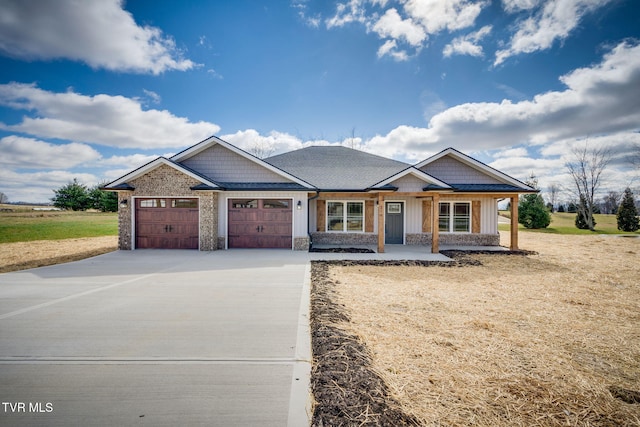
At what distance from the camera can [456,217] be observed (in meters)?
14.5

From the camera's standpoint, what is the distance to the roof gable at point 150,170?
1194cm

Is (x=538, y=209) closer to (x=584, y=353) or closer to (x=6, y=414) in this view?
(x=584, y=353)

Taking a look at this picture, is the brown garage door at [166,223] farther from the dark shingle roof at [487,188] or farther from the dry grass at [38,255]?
the dark shingle roof at [487,188]

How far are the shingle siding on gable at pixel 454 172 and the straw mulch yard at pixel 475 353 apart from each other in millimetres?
7862

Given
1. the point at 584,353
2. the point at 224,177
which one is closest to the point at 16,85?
the point at 224,177

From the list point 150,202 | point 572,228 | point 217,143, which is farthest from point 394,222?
point 572,228

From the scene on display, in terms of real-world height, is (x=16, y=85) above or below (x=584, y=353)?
above

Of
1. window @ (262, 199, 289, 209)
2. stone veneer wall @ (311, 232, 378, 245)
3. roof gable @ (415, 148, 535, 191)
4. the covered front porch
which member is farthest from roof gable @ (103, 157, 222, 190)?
roof gable @ (415, 148, 535, 191)

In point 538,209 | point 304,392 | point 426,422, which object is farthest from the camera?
point 538,209

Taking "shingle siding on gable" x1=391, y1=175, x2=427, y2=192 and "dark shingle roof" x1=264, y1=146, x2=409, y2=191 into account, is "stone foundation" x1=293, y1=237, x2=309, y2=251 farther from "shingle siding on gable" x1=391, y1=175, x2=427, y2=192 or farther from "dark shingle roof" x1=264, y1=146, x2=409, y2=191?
"shingle siding on gable" x1=391, y1=175, x2=427, y2=192

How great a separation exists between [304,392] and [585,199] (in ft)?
138

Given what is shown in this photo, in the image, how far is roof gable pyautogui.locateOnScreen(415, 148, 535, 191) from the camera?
14.1 m

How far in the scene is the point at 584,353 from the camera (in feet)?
12.0

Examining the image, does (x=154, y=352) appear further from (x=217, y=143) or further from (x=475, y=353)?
(x=217, y=143)
